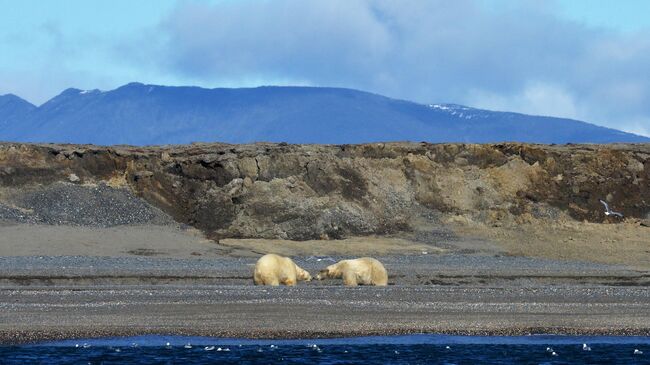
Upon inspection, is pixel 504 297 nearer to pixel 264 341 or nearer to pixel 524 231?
pixel 264 341

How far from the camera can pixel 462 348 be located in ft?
73.5

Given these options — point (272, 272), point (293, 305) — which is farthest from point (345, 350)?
point (272, 272)

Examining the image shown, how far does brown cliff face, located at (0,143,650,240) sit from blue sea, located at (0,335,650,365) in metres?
20.5

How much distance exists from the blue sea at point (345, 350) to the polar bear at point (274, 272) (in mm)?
7815

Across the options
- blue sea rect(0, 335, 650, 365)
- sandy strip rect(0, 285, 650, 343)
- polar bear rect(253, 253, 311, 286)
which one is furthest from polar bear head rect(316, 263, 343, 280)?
blue sea rect(0, 335, 650, 365)

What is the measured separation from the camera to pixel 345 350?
21953 millimetres

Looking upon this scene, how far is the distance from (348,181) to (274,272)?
16.2 meters

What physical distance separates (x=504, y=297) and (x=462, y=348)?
6.08m

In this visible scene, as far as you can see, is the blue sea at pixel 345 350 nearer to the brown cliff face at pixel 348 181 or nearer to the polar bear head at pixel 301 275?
the polar bear head at pixel 301 275

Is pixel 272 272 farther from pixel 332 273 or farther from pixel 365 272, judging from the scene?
pixel 365 272

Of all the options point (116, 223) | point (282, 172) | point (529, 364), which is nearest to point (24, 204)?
point (116, 223)

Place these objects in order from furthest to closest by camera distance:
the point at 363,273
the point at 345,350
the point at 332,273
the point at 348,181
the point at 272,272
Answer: the point at 348,181, the point at 332,273, the point at 363,273, the point at 272,272, the point at 345,350

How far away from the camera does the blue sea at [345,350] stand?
819 inches

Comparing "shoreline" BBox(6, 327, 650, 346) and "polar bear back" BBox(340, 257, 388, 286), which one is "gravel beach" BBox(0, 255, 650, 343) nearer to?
"shoreline" BBox(6, 327, 650, 346)
